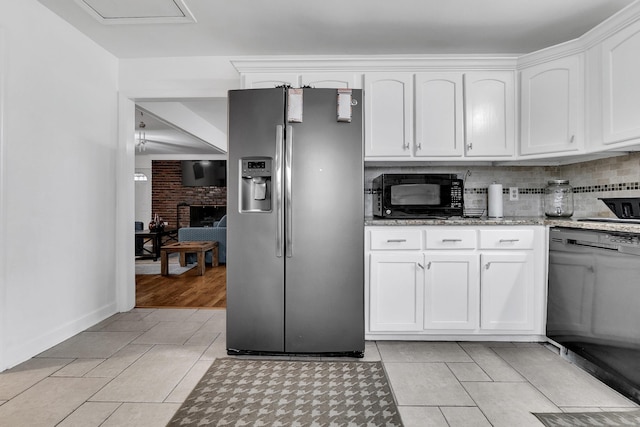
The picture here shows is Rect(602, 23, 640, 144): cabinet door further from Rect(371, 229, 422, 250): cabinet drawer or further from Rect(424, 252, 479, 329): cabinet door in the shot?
Rect(371, 229, 422, 250): cabinet drawer

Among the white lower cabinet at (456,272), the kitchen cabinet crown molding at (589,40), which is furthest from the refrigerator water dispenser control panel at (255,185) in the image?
the kitchen cabinet crown molding at (589,40)

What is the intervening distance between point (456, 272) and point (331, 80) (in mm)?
1723

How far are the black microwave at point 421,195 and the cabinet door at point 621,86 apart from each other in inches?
37.9

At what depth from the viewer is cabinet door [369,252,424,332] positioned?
8.32 ft

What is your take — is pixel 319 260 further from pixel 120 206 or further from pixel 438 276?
pixel 120 206

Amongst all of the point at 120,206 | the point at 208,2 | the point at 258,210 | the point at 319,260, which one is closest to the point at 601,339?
the point at 319,260

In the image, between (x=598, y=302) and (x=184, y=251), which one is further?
(x=184, y=251)

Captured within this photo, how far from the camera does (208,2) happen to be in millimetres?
2314

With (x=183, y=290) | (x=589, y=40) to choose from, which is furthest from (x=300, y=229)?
(x=183, y=290)

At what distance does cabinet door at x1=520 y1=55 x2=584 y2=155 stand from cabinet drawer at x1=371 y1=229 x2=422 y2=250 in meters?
1.12

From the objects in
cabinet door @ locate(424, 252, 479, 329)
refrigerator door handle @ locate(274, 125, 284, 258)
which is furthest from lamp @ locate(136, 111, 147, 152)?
cabinet door @ locate(424, 252, 479, 329)

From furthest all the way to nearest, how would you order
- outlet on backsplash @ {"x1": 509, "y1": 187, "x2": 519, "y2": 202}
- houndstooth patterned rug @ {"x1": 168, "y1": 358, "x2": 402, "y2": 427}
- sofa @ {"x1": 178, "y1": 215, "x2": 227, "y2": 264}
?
sofa @ {"x1": 178, "y1": 215, "x2": 227, "y2": 264}, outlet on backsplash @ {"x1": 509, "y1": 187, "x2": 519, "y2": 202}, houndstooth patterned rug @ {"x1": 168, "y1": 358, "x2": 402, "y2": 427}

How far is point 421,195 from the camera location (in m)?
2.78

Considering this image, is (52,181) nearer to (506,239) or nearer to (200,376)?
(200,376)
